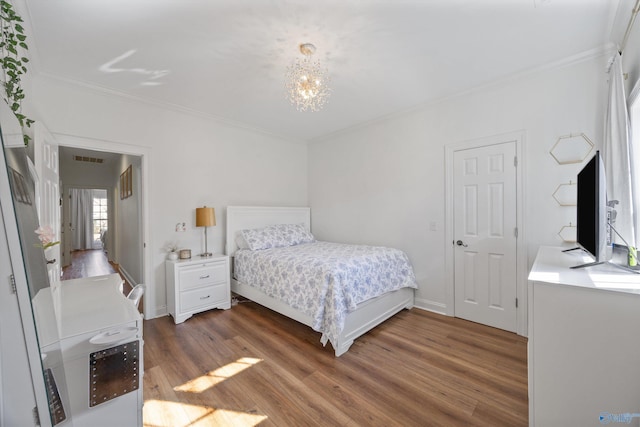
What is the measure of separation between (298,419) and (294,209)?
10.8 feet

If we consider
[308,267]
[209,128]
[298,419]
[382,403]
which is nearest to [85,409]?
[298,419]

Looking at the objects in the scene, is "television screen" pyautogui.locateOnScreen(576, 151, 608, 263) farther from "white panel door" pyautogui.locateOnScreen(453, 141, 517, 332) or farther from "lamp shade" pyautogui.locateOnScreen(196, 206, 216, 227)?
"lamp shade" pyautogui.locateOnScreen(196, 206, 216, 227)

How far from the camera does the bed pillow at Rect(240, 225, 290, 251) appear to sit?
3637 mm

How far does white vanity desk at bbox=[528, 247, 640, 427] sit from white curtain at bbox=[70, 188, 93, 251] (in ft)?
40.2

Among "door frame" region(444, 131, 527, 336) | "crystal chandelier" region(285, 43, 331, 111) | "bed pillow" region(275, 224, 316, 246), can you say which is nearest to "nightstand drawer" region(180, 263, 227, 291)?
"bed pillow" region(275, 224, 316, 246)

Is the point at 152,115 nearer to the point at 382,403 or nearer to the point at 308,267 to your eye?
the point at 308,267

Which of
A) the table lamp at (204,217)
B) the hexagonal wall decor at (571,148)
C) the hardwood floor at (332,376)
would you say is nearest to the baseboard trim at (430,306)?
the hardwood floor at (332,376)

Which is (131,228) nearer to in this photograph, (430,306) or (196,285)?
(196,285)

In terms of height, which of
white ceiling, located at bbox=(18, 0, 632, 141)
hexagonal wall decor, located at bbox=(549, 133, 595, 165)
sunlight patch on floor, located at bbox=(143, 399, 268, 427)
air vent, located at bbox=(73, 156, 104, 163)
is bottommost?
sunlight patch on floor, located at bbox=(143, 399, 268, 427)

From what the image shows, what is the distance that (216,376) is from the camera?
2.04 metres

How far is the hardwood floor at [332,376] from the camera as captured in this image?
165cm

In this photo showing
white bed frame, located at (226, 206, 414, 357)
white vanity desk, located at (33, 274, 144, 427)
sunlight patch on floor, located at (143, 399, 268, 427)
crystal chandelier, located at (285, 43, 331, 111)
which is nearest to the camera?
white vanity desk, located at (33, 274, 144, 427)

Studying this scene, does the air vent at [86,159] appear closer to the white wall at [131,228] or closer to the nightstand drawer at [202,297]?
the white wall at [131,228]

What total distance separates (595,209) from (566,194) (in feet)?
4.10
